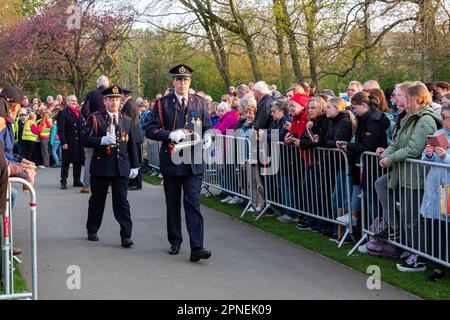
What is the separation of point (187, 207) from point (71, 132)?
8055mm

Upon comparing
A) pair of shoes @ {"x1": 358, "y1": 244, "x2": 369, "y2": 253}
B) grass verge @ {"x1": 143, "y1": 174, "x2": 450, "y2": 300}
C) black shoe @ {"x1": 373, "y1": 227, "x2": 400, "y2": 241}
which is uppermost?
black shoe @ {"x1": 373, "y1": 227, "x2": 400, "y2": 241}

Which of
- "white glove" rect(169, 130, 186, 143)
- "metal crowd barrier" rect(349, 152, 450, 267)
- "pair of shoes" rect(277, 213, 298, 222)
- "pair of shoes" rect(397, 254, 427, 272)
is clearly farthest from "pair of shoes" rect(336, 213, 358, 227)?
"white glove" rect(169, 130, 186, 143)

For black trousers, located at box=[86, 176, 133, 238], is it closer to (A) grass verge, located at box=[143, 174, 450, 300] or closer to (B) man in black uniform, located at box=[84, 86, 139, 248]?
(B) man in black uniform, located at box=[84, 86, 139, 248]

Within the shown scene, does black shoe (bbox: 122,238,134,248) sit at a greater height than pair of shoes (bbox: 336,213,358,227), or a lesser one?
lesser

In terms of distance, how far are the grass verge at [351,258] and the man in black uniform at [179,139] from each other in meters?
1.62

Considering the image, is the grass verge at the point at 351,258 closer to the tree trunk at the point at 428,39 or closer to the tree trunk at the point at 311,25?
the tree trunk at the point at 428,39

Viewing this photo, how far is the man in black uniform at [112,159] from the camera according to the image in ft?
32.4

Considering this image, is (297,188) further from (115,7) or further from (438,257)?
(115,7)

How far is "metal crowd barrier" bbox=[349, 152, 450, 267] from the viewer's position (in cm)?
752

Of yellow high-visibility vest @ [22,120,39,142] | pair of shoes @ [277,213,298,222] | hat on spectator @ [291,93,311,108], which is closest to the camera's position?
hat on spectator @ [291,93,311,108]

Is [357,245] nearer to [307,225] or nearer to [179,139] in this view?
[307,225]

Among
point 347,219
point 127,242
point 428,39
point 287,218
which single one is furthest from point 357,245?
point 428,39

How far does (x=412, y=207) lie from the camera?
8078 millimetres

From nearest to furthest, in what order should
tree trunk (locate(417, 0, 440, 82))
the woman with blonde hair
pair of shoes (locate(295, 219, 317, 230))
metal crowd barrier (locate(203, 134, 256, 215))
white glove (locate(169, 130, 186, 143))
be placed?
1. the woman with blonde hair
2. white glove (locate(169, 130, 186, 143))
3. pair of shoes (locate(295, 219, 317, 230))
4. metal crowd barrier (locate(203, 134, 256, 215))
5. tree trunk (locate(417, 0, 440, 82))
